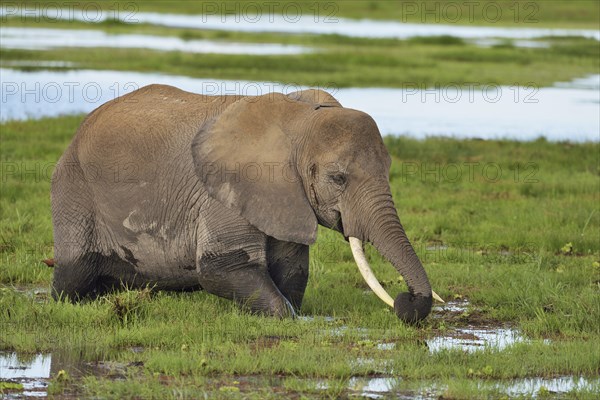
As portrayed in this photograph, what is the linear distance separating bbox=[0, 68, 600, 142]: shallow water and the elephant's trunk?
485 inches

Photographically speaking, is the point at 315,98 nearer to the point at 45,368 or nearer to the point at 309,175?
the point at 309,175

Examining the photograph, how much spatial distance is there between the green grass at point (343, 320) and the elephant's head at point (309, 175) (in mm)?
584

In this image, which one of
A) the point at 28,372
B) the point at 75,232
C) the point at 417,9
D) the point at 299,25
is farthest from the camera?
the point at 417,9

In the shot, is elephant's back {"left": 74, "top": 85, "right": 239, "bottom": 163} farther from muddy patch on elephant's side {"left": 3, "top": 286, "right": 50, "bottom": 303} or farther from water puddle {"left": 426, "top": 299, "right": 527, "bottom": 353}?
water puddle {"left": 426, "top": 299, "right": 527, "bottom": 353}

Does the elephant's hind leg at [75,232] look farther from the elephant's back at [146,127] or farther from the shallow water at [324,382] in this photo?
the shallow water at [324,382]

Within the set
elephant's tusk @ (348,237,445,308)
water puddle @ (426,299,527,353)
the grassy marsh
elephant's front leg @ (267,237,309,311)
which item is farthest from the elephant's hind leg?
the grassy marsh

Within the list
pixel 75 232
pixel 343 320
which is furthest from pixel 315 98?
pixel 75 232

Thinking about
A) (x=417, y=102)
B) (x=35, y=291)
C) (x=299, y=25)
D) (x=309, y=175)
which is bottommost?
(x=299, y=25)

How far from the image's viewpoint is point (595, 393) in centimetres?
704

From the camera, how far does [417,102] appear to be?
28219mm

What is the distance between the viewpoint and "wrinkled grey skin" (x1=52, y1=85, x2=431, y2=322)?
8391 millimetres

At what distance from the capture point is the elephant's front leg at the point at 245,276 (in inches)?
341

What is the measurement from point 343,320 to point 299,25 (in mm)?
48338

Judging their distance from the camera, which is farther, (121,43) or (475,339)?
(121,43)
